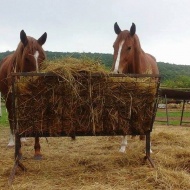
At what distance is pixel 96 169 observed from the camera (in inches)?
202

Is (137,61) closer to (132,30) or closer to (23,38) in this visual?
(132,30)

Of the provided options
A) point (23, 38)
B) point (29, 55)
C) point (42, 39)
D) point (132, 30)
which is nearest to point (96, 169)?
point (29, 55)

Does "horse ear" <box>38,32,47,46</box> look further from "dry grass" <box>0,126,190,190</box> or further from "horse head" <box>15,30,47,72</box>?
"dry grass" <box>0,126,190,190</box>

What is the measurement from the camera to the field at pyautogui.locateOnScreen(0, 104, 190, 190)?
423cm

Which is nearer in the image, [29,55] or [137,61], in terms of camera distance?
[29,55]

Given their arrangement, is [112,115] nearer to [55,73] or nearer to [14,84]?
[55,73]

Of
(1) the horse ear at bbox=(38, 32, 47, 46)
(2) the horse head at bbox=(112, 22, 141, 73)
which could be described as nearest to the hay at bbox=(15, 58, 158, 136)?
(2) the horse head at bbox=(112, 22, 141, 73)

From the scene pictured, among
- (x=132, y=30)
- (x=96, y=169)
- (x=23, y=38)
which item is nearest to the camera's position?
(x=96, y=169)

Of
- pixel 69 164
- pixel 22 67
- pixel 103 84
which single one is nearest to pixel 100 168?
pixel 69 164

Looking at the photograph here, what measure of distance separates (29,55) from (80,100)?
1817 mm

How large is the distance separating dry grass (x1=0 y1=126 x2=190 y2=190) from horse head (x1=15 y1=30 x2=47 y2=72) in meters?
1.53

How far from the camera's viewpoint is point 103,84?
15.3 ft

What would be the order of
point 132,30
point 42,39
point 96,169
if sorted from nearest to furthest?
point 96,169 → point 42,39 → point 132,30

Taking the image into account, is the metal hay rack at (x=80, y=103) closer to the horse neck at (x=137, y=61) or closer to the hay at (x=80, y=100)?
the hay at (x=80, y=100)
